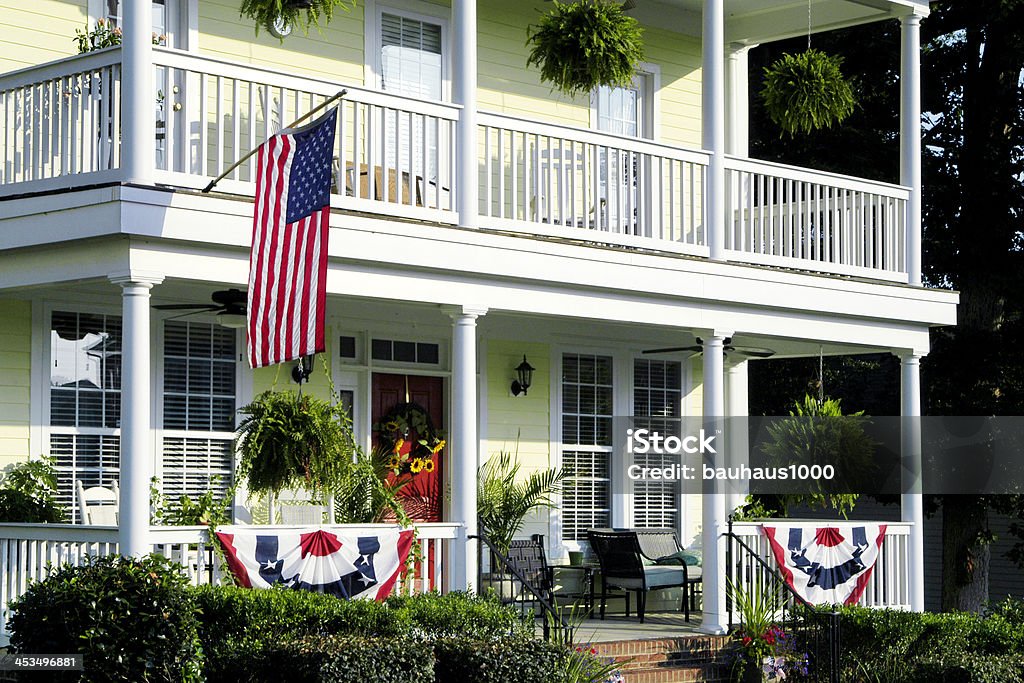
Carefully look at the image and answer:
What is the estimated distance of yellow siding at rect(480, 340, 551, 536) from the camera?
625 inches

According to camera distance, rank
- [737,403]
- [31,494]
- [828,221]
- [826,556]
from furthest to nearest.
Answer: [737,403], [828,221], [826,556], [31,494]

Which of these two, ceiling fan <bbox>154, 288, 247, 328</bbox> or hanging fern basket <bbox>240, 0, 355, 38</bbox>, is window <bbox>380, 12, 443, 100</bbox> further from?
hanging fern basket <bbox>240, 0, 355, 38</bbox>

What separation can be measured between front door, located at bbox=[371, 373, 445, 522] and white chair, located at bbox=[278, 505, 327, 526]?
73.5 inches

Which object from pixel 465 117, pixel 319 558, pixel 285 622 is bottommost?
pixel 285 622

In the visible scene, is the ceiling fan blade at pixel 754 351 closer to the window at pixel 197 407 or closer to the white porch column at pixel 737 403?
the white porch column at pixel 737 403

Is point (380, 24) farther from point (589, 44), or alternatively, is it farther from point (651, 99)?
point (651, 99)

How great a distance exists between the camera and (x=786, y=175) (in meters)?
14.6

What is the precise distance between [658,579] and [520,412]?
8.16 feet

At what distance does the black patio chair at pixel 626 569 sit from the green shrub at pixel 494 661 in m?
4.39

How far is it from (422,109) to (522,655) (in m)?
4.59

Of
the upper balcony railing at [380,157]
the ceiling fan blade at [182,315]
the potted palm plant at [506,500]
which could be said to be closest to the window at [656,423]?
the potted palm plant at [506,500]

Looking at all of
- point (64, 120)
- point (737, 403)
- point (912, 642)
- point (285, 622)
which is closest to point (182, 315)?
point (64, 120)

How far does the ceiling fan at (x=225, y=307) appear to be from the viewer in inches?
485

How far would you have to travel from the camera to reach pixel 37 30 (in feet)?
41.2
